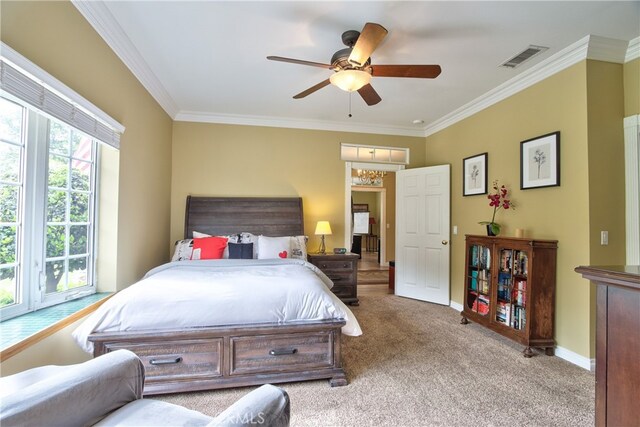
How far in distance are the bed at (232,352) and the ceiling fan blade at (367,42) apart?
201 centimetres

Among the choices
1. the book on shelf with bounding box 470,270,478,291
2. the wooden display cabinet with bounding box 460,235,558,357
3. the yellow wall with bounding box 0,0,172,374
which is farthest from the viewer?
the book on shelf with bounding box 470,270,478,291

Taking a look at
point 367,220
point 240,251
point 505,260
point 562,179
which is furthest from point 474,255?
point 367,220

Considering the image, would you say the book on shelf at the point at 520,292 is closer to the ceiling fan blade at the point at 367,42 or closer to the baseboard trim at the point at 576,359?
the baseboard trim at the point at 576,359

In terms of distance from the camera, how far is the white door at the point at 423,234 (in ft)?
14.1

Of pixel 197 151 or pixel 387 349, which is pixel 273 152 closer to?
pixel 197 151

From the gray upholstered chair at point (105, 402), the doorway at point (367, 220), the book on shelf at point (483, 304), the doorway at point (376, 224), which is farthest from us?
the doorway at point (367, 220)

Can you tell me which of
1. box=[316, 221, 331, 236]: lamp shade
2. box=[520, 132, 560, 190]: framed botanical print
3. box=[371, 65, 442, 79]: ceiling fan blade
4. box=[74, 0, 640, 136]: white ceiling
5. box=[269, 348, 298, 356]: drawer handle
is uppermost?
box=[74, 0, 640, 136]: white ceiling

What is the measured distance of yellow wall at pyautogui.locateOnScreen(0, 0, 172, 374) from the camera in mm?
1600

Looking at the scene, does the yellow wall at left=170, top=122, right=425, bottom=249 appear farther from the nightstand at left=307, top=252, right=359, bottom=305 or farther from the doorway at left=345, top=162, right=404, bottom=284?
the nightstand at left=307, top=252, right=359, bottom=305

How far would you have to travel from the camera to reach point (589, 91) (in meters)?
2.52

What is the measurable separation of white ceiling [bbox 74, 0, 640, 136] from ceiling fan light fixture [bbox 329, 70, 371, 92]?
0.42m

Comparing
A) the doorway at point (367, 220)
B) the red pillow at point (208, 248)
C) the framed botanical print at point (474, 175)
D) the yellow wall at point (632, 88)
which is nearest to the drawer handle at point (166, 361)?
the red pillow at point (208, 248)

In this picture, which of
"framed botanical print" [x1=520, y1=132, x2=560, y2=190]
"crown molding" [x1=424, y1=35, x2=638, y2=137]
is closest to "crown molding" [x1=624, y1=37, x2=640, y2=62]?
"crown molding" [x1=424, y1=35, x2=638, y2=137]

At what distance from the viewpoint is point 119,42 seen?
244cm
